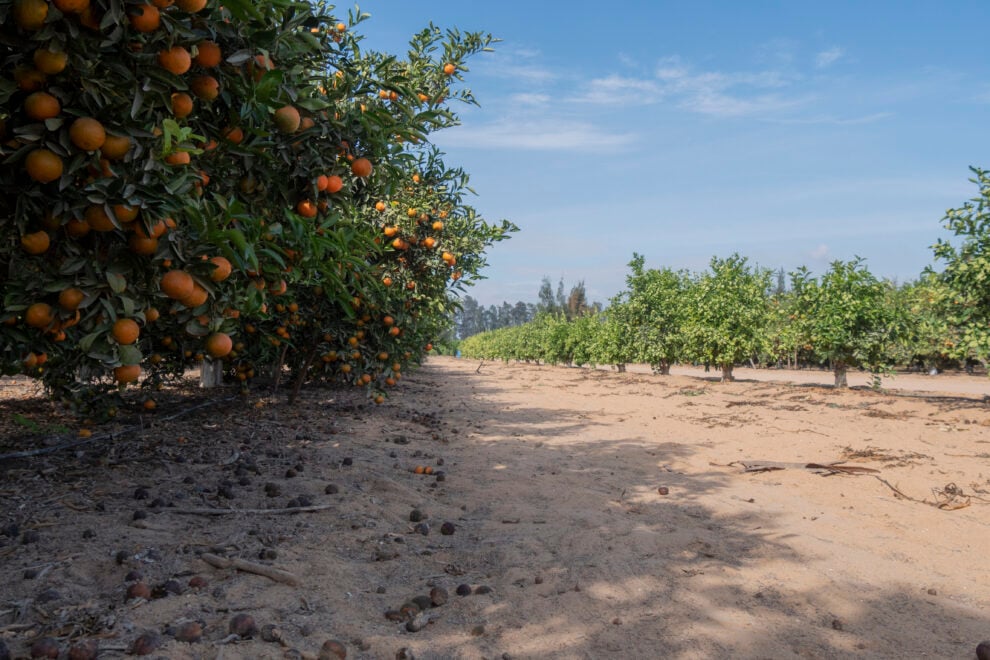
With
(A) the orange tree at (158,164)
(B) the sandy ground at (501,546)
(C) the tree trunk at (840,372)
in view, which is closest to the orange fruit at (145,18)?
(A) the orange tree at (158,164)

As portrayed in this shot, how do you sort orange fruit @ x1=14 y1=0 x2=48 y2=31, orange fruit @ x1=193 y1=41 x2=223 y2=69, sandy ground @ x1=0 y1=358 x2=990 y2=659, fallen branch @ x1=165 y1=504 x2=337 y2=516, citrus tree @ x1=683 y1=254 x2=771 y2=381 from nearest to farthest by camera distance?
1. orange fruit @ x1=14 y1=0 x2=48 y2=31
2. orange fruit @ x1=193 y1=41 x2=223 y2=69
3. sandy ground @ x1=0 y1=358 x2=990 y2=659
4. fallen branch @ x1=165 y1=504 x2=337 y2=516
5. citrus tree @ x1=683 y1=254 x2=771 y2=381

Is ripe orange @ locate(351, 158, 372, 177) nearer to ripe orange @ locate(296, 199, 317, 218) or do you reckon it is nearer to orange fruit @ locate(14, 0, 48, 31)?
ripe orange @ locate(296, 199, 317, 218)

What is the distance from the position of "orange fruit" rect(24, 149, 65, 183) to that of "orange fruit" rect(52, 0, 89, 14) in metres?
0.46

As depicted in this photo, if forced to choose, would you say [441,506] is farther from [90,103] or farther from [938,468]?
[938,468]

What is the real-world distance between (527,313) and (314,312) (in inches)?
5474

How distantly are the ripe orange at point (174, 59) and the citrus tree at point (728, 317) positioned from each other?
66.7 ft

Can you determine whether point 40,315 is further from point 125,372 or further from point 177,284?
point 177,284

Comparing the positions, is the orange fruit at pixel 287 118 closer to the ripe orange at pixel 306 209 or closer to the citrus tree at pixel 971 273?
the ripe orange at pixel 306 209

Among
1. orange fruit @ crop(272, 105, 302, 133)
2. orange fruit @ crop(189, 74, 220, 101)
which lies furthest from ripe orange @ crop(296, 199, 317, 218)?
orange fruit @ crop(189, 74, 220, 101)

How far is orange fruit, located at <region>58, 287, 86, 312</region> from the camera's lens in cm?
213

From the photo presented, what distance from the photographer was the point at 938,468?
21.3ft

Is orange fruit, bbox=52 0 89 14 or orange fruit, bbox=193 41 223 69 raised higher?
orange fruit, bbox=193 41 223 69

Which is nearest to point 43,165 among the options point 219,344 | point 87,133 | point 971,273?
point 87,133

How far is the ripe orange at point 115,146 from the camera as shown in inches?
82.7
